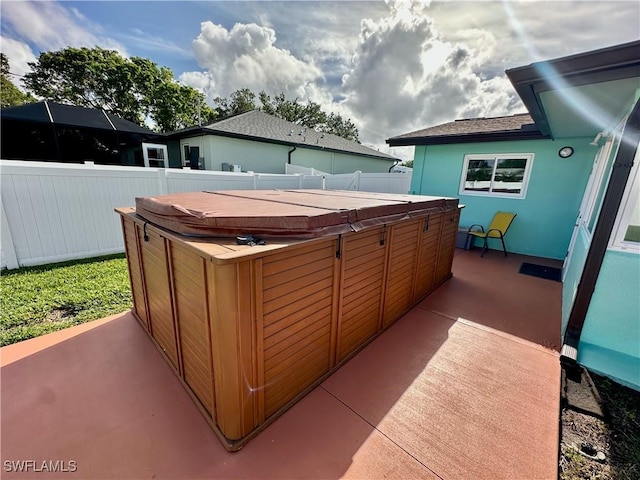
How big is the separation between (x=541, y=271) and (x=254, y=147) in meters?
10.3

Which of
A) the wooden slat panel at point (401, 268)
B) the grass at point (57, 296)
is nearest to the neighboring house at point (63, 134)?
the grass at point (57, 296)

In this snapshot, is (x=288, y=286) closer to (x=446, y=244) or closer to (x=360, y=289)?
(x=360, y=289)

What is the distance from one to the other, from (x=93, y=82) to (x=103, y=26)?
10.7 m

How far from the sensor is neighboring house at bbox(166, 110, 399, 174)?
33.0ft

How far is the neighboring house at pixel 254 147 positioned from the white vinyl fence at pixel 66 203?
509 centimetres

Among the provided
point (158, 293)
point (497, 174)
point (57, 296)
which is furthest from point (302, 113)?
point (158, 293)

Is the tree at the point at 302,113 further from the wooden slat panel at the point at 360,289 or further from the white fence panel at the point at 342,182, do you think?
the wooden slat panel at the point at 360,289

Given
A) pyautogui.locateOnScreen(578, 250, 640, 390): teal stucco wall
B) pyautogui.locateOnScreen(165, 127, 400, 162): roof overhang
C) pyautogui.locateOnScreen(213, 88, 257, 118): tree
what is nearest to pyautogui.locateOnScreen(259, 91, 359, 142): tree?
pyautogui.locateOnScreen(213, 88, 257, 118): tree

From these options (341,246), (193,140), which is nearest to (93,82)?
(193,140)

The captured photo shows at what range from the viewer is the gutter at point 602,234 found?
7.12 ft

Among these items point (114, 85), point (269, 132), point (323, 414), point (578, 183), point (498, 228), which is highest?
point (114, 85)

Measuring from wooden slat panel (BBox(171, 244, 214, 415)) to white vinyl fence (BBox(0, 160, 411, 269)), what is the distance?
13.3 ft

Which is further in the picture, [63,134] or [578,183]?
[63,134]

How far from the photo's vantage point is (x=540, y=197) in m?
5.54
